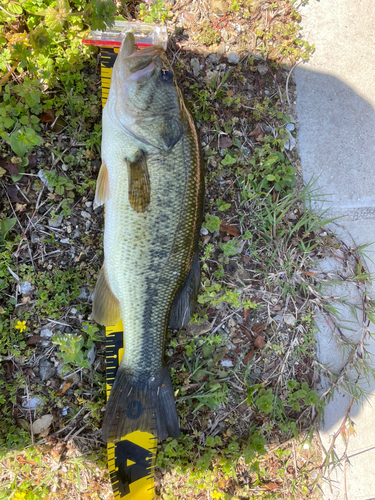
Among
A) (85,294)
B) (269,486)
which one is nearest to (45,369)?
(85,294)

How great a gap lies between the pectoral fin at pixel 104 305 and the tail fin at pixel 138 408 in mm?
366

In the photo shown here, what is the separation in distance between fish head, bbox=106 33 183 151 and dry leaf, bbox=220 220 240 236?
0.90m

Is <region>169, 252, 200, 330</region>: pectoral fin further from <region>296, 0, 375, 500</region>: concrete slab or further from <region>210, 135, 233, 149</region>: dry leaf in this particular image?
<region>296, 0, 375, 500</region>: concrete slab

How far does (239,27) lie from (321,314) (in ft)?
8.90

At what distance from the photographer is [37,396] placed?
2.40m

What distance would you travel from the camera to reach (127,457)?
7.73 ft

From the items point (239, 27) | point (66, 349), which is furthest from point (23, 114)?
point (239, 27)

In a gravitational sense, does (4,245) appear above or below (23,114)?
below

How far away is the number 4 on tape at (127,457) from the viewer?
2.33m

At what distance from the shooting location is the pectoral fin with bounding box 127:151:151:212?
2.00 m

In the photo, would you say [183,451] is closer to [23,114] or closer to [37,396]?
[37,396]

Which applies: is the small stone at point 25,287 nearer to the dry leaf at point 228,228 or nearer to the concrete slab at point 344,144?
the dry leaf at point 228,228

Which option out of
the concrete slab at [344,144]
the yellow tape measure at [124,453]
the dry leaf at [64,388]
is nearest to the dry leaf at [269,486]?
the concrete slab at [344,144]

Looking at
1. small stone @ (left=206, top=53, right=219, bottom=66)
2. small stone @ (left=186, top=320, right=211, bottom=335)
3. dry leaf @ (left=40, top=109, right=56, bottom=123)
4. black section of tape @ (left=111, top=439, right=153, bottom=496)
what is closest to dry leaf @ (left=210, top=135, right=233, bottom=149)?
small stone @ (left=206, top=53, right=219, bottom=66)
